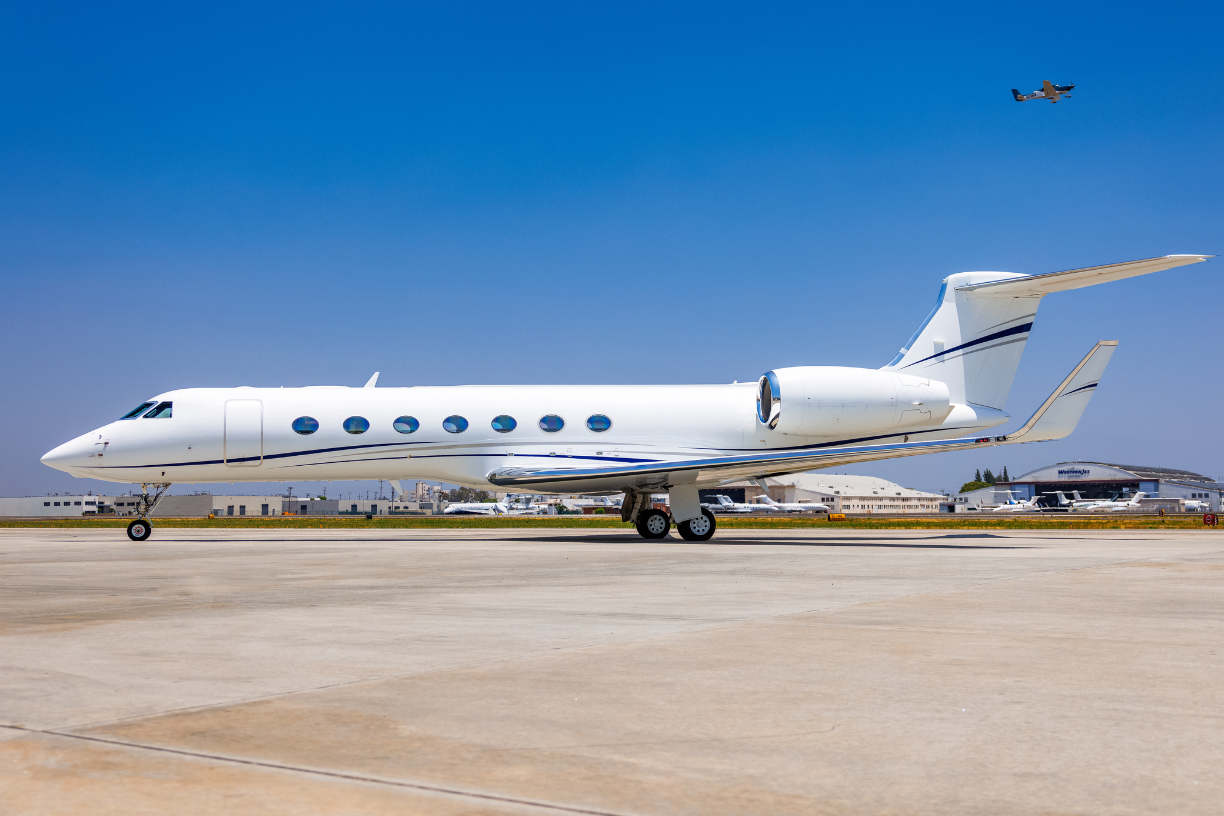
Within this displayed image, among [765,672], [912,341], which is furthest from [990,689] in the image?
[912,341]

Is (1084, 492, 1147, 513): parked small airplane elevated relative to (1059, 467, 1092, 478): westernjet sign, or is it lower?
lower

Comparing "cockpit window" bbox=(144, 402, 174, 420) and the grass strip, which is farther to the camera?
the grass strip

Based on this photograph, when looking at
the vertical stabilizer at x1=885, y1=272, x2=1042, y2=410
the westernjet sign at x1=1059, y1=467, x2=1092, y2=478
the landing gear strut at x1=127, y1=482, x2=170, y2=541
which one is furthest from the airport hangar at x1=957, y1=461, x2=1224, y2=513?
the landing gear strut at x1=127, y1=482, x2=170, y2=541

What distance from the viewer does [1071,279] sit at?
21375mm

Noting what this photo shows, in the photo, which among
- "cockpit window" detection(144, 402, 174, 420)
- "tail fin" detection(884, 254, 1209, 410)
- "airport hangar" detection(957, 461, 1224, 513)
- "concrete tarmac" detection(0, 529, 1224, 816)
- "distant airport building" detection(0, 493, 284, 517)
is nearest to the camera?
"concrete tarmac" detection(0, 529, 1224, 816)

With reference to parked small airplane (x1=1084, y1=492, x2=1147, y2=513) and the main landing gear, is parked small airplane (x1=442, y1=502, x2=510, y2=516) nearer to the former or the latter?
parked small airplane (x1=1084, y1=492, x2=1147, y2=513)

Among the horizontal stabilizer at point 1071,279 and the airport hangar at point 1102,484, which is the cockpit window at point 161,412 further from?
the airport hangar at point 1102,484

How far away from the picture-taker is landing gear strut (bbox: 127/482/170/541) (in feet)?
73.4

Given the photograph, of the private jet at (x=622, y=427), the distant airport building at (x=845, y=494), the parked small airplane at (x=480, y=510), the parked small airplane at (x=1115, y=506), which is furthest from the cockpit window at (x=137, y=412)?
the distant airport building at (x=845, y=494)

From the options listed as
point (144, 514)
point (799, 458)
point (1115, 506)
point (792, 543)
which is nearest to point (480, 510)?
point (1115, 506)

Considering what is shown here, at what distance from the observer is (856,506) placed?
363ft

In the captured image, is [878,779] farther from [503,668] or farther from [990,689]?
[503,668]

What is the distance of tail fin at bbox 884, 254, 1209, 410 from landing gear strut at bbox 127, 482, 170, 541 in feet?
60.4

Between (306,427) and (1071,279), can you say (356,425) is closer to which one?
(306,427)
